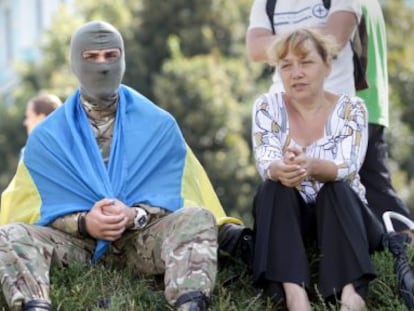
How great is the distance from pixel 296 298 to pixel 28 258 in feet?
4.19

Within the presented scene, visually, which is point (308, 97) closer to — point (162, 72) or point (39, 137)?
point (39, 137)

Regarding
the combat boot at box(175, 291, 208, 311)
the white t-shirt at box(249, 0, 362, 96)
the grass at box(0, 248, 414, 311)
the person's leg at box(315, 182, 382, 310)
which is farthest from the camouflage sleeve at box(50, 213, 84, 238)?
the white t-shirt at box(249, 0, 362, 96)

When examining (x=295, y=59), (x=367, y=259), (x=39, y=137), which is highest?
(x=295, y=59)

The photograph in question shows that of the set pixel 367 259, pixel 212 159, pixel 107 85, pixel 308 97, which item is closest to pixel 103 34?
pixel 107 85

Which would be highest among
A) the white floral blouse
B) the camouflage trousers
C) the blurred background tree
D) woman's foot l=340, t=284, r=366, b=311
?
the white floral blouse

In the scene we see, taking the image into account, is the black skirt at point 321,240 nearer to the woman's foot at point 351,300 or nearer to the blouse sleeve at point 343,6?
the woman's foot at point 351,300

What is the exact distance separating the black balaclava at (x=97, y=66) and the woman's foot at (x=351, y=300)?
1.62 meters

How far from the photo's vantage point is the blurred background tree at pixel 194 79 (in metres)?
17.8

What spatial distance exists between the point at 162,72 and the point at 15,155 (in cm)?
255

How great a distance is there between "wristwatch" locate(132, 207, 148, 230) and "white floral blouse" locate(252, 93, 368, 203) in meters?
0.61

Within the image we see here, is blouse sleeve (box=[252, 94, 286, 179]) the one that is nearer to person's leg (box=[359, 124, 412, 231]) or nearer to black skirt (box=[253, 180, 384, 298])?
black skirt (box=[253, 180, 384, 298])

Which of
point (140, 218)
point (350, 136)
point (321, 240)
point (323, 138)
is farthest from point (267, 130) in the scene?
point (140, 218)

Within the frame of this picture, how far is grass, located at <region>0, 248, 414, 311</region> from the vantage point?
20.0ft

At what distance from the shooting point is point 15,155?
19.0m
